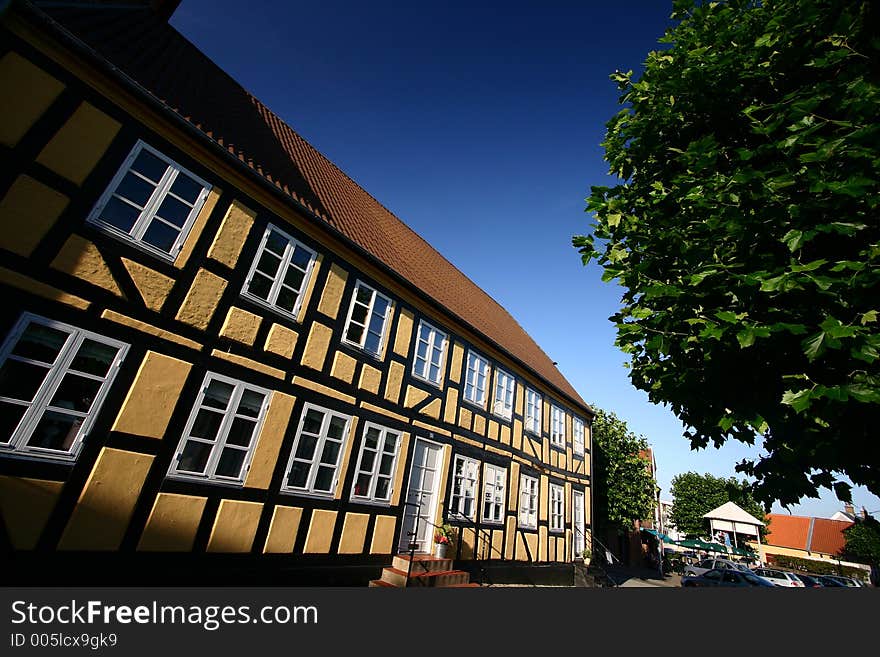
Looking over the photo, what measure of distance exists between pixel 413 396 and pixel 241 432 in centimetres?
411

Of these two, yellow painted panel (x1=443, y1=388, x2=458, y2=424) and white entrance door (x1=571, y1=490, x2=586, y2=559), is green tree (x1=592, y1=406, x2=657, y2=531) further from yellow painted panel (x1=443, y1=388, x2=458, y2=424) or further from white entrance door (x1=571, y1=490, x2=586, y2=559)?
yellow painted panel (x1=443, y1=388, x2=458, y2=424)

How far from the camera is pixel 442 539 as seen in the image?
9328 millimetres

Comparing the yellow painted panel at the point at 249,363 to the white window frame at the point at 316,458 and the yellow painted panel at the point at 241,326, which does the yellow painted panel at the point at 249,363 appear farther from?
the white window frame at the point at 316,458

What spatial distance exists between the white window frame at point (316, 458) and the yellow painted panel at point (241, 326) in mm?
1643

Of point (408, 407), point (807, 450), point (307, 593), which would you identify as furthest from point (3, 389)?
point (807, 450)

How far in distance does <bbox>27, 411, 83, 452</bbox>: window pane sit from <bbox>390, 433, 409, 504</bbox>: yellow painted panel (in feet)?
18.5

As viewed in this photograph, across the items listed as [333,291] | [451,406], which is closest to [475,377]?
[451,406]

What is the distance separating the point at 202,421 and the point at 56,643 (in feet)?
14.3

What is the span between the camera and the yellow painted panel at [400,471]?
8852mm

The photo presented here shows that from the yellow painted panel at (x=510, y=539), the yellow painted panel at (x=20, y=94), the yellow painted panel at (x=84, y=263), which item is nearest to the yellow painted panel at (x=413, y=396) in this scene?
the yellow painted panel at (x=510, y=539)

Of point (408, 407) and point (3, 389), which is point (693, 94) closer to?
point (408, 407)

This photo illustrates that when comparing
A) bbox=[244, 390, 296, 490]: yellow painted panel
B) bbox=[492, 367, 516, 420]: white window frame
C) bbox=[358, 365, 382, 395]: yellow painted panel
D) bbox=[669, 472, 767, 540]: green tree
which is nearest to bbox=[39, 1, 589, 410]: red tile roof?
bbox=[492, 367, 516, 420]: white window frame

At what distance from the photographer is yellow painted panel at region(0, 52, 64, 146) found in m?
4.94

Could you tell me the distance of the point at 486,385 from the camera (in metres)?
12.4
